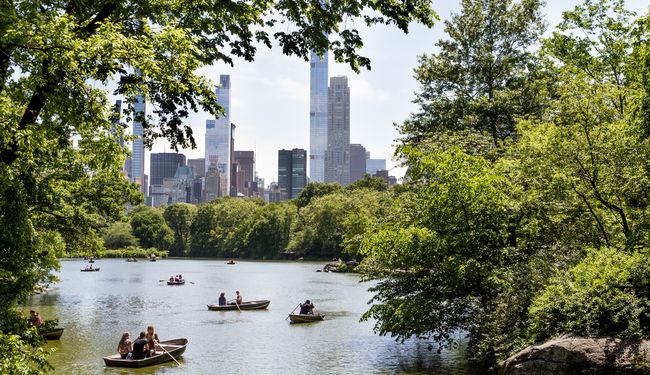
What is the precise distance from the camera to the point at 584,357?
1251 centimetres

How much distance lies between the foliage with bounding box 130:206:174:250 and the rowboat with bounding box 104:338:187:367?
122 m

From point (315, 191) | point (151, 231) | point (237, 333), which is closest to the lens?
point (237, 333)

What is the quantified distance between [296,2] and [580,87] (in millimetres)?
11613

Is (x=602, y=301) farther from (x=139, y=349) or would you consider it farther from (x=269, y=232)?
(x=269, y=232)

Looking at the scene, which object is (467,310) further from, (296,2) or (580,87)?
(296,2)

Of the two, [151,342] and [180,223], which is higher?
[180,223]

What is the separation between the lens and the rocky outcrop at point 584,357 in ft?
39.4

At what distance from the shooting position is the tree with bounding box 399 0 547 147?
30156 millimetres

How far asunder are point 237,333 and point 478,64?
18203mm

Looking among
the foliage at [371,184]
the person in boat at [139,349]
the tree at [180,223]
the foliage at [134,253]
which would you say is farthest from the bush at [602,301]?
the tree at [180,223]

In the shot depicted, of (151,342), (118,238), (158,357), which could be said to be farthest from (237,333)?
(118,238)

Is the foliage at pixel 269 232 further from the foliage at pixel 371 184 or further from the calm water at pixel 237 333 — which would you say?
the calm water at pixel 237 333

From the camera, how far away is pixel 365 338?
26.0 m

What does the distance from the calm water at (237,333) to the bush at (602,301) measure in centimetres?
536
